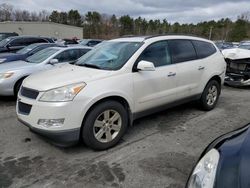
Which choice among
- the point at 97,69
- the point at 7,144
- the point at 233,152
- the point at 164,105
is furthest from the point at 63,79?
the point at 233,152

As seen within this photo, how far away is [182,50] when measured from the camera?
492 centimetres

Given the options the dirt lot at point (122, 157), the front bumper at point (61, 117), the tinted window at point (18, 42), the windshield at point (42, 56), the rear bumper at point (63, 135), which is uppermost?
the tinted window at point (18, 42)

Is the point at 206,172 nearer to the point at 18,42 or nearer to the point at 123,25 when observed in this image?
the point at 18,42

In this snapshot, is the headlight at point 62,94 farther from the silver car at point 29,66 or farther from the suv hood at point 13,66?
the suv hood at point 13,66

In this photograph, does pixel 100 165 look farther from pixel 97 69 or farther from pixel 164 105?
pixel 164 105

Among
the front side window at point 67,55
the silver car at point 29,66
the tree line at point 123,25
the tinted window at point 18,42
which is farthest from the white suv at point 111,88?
the tree line at point 123,25

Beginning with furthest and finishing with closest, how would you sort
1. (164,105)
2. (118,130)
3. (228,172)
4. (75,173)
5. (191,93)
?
1. (191,93)
2. (164,105)
3. (118,130)
4. (75,173)
5. (228,172)

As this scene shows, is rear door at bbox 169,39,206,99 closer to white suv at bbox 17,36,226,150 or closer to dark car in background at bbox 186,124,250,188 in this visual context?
white suv at bbox 17,36,226,150

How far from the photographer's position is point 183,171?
3197mm

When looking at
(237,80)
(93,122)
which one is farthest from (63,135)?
(237,80)

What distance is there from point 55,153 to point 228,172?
8.84 feet

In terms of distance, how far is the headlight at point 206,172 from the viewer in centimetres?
168

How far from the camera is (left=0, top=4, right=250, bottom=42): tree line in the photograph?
214 ft

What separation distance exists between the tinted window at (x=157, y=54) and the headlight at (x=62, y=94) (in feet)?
4.33
